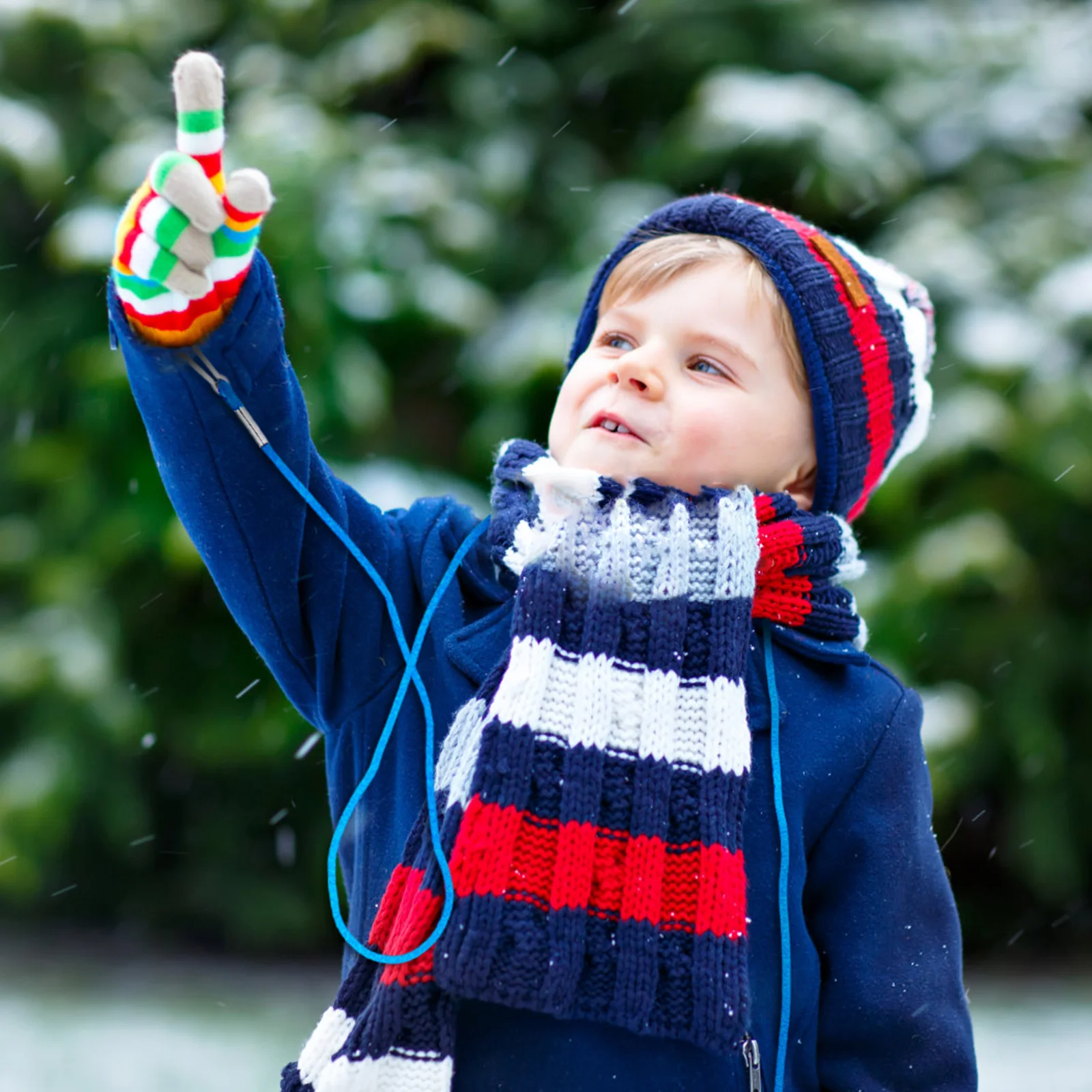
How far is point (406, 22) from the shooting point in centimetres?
347

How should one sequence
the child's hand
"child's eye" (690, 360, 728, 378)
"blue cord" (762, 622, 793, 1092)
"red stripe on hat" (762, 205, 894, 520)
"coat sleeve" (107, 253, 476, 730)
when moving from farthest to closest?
"red stripe on hat" (762, 205, 894, 520)
"child's eye" (690, 360, 728, 378)
"blue cord" (762, 622, 793, 1092)
"coat sleeve" (107, 253, 476, 730)
the child's hand

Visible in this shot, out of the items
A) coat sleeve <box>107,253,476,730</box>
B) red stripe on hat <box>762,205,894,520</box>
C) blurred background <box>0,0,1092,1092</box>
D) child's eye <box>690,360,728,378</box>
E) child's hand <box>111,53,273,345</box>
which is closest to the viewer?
child's hand <box>111,53,273,345</box>

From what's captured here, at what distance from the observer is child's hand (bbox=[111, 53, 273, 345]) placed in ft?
3.02

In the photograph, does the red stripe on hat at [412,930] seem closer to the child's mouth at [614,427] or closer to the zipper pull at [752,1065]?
the zipper pull at [752,1065]

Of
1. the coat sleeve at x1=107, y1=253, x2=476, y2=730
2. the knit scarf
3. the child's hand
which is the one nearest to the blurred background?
the coat sleeve at x1=107, y1=253, x2=476, y2=730

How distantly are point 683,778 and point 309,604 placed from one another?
38 cm

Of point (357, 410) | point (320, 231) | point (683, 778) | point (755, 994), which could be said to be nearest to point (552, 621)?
point (683, 778)

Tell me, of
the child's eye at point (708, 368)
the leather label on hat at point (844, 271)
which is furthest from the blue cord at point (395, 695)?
the leather label on hat at point (844, 271)

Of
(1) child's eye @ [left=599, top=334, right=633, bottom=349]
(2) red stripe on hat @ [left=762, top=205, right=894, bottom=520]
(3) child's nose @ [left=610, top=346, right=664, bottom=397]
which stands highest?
(3) child's nose @ [left=610, top=346, right=664, bottom=397]

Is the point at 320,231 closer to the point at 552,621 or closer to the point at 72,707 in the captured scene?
the point at 72,707

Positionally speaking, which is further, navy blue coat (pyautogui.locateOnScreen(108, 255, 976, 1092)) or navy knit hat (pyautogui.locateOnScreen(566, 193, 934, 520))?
navy knit hat (pyautogui.locateOnScreen(566, 193, 934, 520))

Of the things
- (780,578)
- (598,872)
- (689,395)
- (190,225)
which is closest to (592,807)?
(598,872)

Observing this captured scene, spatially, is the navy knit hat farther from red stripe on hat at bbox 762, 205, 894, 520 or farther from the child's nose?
the child's nose

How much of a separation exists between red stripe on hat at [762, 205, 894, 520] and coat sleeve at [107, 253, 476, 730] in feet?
1.60
